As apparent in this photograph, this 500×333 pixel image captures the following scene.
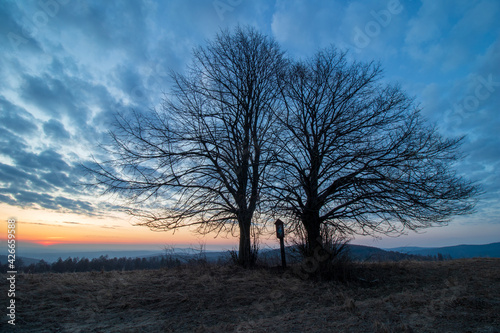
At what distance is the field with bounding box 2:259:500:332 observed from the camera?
159 inches

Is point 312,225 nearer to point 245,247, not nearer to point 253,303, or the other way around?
point 245,247

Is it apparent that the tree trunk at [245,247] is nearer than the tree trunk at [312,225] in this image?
No

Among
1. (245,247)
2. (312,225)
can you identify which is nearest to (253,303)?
(245,247)

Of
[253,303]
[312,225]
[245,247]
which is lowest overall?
[253,303]

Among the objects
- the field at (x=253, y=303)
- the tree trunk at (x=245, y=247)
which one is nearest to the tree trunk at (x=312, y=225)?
the field at (x=253, y=303)

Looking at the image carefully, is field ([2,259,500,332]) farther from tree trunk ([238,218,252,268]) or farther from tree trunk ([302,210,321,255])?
tree trunk ([302,210,321,255])

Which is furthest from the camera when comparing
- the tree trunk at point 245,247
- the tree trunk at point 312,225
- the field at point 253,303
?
the tree trunk at point 245,247

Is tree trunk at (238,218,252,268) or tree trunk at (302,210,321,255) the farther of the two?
tree trunk at (238,218,252,268)

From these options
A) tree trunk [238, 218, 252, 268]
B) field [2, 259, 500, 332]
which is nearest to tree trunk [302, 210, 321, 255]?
field [2, 259, 500, 332]

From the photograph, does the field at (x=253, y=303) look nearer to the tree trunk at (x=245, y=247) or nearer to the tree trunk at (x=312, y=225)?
the tree trunk at (x=245, y=247)

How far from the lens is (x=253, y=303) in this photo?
536cm

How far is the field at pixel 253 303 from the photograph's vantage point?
4.04 metres

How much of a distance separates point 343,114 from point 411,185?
3.01 metres

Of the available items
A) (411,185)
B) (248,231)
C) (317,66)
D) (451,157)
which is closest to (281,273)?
(248,231)
